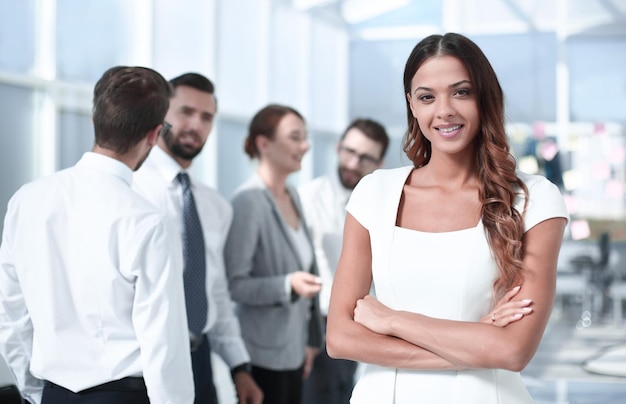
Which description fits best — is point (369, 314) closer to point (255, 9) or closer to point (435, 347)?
point (435, 347)

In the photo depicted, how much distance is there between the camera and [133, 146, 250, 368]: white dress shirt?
2859 millimetres

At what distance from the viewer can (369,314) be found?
1.92 metres

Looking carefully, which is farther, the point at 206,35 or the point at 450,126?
the point at 206,35

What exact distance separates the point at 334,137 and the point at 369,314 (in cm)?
900

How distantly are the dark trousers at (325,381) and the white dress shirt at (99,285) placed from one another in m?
1.75

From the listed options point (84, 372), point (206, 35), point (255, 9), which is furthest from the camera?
point (255, 9)

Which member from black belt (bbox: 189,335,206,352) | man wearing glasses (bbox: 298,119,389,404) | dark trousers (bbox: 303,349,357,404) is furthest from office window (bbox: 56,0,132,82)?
black belt (bbox: 189,335,206,352)

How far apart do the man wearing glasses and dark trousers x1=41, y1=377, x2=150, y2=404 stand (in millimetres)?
1801

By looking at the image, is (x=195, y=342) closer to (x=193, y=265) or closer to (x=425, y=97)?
(x=193, y=265)

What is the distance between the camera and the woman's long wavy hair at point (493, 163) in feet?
6.04

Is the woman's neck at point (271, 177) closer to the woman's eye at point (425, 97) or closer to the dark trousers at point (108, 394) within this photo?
the dark trousers at point (108, 394)

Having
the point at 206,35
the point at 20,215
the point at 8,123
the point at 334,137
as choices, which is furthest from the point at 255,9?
the point at 20,215

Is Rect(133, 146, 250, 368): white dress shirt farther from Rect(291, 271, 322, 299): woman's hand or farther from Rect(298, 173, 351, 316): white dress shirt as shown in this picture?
Rect(298, 173, 351, 316): white dress shirt

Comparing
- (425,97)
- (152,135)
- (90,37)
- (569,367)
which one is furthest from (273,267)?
(569,367)
